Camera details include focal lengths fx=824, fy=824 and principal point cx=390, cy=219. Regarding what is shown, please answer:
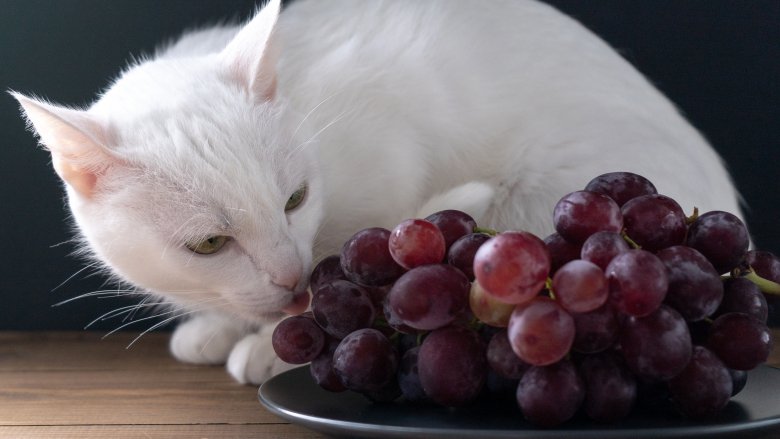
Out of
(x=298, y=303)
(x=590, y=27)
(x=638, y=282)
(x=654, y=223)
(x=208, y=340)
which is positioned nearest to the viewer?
(x=638, y=282)

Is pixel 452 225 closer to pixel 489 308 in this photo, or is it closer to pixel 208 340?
pixel 489 308

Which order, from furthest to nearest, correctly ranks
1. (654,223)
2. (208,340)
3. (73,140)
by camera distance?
(208,340)
(73,140)
(654,223)

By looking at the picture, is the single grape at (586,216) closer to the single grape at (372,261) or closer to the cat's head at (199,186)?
the single grape at (372,261)

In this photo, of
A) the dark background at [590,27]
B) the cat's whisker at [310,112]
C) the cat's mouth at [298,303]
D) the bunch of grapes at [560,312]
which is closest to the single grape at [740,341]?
the bunch of grapes at [560,312]

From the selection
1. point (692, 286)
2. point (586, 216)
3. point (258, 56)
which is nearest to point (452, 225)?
point (586, 216)

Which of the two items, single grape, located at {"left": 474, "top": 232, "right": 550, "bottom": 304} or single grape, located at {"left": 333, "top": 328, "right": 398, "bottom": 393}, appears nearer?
single grape, located at {"left": 474, "top": 232, "right": 550, "bottom": 304}

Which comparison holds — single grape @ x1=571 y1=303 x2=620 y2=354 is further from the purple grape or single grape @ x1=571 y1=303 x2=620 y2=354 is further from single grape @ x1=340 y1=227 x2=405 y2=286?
single grape @ x1=340 y1=227 x2=405 y2=286

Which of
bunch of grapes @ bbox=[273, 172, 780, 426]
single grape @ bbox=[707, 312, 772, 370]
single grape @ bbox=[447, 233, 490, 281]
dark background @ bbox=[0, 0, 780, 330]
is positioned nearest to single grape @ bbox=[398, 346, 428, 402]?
bunch of grapes @ bbox=[273, 172, 780, 426]

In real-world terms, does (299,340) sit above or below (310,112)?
below
